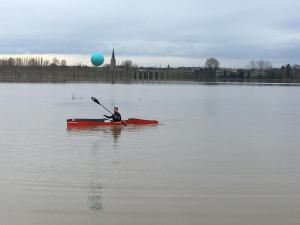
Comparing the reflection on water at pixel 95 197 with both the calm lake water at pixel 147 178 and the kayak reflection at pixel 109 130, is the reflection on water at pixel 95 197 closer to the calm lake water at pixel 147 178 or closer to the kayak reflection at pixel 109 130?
the calm lake water at pixel 147 178

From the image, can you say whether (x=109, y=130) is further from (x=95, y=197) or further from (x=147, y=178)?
(x=95, y=197)

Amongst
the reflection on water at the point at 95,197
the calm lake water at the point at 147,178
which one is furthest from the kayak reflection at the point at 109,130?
the reflection on water at the point at 95,197

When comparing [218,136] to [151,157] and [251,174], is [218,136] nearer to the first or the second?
[151,157]

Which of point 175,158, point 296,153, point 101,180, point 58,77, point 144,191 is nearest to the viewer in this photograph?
point 144,191

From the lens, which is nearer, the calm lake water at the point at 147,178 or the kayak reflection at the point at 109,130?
the calm lake water at the point at 147,178

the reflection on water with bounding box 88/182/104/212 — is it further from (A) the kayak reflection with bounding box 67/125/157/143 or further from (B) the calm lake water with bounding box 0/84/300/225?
(A) the kayak reflection with bounding box 67/125/157/143

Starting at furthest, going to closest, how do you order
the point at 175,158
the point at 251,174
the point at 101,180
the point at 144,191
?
the point at 175,158
the point at 251,174
the point at 101,180
the point at 144,191

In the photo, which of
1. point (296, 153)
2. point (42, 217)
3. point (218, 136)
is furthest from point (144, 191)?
point (218, 136)

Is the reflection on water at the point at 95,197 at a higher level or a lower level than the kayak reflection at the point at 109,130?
lower

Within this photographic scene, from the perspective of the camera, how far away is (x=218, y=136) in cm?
2573

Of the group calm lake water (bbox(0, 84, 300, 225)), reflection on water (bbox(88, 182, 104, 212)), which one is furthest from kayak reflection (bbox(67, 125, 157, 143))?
reflection on water (bbox(88, 182, 104, 212))

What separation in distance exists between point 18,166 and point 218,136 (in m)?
12.4

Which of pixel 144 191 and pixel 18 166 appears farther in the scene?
pixel 18 166

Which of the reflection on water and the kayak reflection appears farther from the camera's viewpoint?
the kayak reflection
